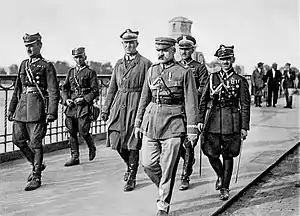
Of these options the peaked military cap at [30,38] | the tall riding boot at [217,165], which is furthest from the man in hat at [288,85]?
the peaked military cap at [30,38]

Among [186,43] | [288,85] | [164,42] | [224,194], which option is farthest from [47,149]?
[288,85]

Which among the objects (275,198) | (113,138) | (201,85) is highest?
(201,85)

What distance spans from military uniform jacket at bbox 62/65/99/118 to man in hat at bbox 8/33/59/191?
95 centimetres

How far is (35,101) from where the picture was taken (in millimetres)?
5359

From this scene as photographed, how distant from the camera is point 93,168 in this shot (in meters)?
6.44

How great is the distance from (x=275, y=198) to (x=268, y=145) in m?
3.50

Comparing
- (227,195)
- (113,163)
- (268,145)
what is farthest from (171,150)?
(268,145)

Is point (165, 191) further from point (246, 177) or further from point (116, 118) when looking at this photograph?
point (246, 177)

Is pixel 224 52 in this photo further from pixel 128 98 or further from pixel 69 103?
pixel 69 103

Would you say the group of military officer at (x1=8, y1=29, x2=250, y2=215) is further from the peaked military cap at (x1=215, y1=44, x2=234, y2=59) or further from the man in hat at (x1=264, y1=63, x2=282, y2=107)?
the man in hat at (x1=264, y1=63, x2=282, y2=107)

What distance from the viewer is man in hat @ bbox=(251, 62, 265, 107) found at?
16141 mm

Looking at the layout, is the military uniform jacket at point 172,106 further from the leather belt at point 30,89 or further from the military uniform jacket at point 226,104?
the leather belt at point 30,89

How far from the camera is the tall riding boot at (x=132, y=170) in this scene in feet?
17.5

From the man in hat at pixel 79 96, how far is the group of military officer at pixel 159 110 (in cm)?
84
